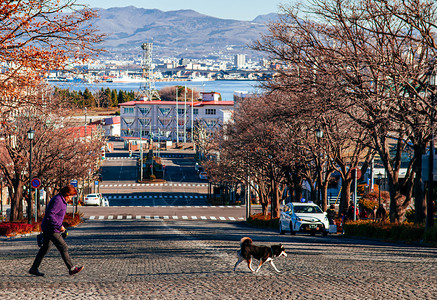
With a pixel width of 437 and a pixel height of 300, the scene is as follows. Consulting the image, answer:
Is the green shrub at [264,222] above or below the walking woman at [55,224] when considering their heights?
below

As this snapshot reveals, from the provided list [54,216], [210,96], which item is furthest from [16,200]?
[210,96]

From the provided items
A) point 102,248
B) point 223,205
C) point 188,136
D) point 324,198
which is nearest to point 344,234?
point 324,198

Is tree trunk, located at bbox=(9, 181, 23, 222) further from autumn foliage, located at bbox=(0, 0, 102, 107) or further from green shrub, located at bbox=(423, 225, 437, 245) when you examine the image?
green shrub, located at bbox=(423, 225, 437, 245)

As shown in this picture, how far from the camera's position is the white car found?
26.2 meters

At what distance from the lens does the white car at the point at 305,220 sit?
26234 millimetres

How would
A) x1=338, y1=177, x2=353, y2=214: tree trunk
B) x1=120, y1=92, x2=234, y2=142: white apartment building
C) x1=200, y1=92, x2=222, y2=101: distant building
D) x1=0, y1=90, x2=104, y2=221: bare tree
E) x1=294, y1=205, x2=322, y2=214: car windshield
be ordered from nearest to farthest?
x1=294, y1=205, x2=322, y2=214: car windshield
x1=338, y1=177, x2=353, y2=214: tree trunk
x1=0, y1=90, x2=104, y2=221: bare tree
x1=200, y1=92, x2=222, y2=101: distant building
x1=120, y1=92, x2=234, y2=142: white apartment building

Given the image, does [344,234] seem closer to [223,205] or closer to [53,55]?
[53,55]

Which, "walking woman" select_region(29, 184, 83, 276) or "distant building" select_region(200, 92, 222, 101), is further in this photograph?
"distant building" select_region(200, 92, 222, 101)

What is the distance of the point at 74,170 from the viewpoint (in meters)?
47.0

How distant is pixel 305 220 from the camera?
86.1 feet

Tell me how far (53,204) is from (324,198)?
26.7 metres

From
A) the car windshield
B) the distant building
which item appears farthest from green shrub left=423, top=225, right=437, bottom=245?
the distant building

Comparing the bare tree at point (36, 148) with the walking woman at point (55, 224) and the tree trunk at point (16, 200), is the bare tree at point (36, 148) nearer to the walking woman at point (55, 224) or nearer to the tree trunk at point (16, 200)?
the tree trunk at point (16, 200)

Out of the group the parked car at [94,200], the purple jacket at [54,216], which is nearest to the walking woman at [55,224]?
the purple jacket at [54,216]
